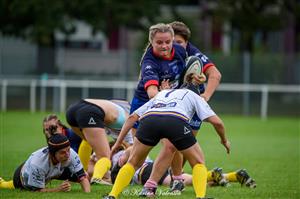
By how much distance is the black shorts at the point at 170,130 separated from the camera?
7.74m

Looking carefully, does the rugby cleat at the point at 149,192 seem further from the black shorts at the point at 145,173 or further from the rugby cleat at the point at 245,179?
the rugby cleat at the point at 245,179

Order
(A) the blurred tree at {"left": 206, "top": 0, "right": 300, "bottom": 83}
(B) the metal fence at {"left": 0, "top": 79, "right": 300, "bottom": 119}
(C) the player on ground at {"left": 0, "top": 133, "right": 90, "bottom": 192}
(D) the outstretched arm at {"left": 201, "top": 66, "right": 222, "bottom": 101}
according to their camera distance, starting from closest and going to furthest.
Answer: (C) the player on ground at {"left": 0, "top": 133, "right": 90, "bottom": 192}
(D) the outstretched arm at {"left": 201, "top": 66, "right": 222, "bottom": 101}
(B) the metal fence at {"left": 0, "top": 79, "right": 300, "bottom": 119}
(A) the blurred tree at {"left": 206, "top": 0, "right": 300, "bottom": 83}

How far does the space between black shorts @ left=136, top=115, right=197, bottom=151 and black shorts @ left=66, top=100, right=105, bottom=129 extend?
7.19 feet

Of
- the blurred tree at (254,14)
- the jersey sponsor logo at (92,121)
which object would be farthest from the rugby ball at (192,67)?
the blurred tree at (254,14)

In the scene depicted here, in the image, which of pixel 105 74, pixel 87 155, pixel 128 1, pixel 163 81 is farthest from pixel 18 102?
pixel 163 81

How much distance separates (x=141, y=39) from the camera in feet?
128

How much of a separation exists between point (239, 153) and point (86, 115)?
6537mm

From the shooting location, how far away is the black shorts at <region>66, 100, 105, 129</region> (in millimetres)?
9945

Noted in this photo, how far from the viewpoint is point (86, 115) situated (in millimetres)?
9961

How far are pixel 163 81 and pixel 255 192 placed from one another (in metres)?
1.68

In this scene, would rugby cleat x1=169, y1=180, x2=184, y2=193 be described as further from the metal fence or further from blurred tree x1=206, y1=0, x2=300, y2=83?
blurred tree x1=206, y1=0, x2=300, y2=83

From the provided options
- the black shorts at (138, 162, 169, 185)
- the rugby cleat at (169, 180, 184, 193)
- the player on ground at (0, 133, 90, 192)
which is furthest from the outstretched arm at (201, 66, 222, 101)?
the player on ground at (0, 133, 90, 192)

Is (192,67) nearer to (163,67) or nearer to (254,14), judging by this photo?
(163,67)

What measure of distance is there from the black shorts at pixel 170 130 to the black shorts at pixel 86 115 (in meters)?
2.19
